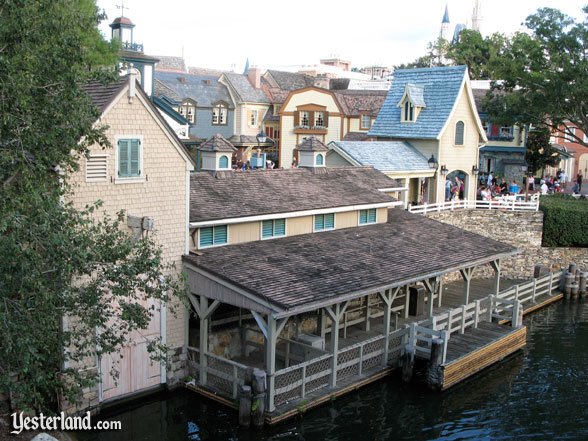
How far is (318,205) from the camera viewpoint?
935 inches

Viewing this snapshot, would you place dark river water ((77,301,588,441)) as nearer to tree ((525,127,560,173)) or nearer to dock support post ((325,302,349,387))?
dock support post ((325,302,349,387))

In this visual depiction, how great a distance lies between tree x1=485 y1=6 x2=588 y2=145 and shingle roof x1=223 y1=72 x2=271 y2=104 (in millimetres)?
25505

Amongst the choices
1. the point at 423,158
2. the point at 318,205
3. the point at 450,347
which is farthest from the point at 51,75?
the point at 423,158

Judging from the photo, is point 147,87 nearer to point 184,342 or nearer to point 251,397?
point 184,342

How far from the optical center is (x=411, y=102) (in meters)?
39.5

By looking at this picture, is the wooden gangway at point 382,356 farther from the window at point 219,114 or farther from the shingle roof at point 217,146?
the window at point 219,114

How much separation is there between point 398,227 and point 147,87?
22.7 metres

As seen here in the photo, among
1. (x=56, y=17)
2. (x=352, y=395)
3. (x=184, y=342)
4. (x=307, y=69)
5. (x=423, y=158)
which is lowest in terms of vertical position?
(x=352, y=395)

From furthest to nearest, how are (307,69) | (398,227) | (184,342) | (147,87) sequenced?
(307,69) < (147,87) < (398,227) < (184,342)

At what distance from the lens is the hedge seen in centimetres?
3709

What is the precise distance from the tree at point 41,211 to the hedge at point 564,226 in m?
28.9

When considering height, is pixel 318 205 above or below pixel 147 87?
below

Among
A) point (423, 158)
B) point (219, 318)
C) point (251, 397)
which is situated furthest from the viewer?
point (423, 158)

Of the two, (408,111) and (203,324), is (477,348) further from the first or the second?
(408,111)
